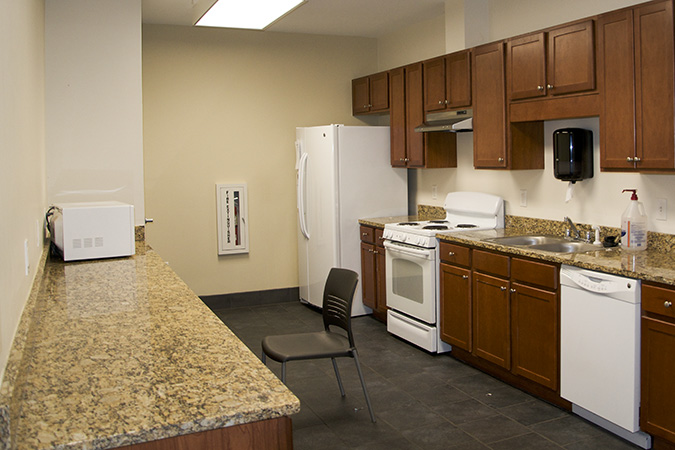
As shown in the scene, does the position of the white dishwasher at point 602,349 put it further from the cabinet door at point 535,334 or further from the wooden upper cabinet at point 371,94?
the wooden upper cabinet at point 371,94

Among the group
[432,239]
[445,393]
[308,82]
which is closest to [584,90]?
[432,239]

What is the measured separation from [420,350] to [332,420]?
1.38 m

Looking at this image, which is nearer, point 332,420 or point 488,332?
point 332,420

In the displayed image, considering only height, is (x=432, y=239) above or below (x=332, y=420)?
above

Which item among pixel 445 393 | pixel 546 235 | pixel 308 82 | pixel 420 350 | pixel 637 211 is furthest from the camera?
pixel 308 82

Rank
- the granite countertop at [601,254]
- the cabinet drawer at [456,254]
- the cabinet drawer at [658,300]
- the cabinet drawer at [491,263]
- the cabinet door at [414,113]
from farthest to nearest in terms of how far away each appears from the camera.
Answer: the cabinet door at [414,113] → the cabinet drawer at [456,254] → the cabinet drawer at [491,263] → the granite countertop at [601,254] → the cabinet drawer at [658,300]

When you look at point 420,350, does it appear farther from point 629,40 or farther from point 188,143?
point 188,143

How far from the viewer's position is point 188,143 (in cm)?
595

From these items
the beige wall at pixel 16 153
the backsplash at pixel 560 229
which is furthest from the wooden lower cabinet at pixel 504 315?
the beige wall at pixel 16 153

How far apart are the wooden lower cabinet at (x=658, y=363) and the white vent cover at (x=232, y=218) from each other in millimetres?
4056

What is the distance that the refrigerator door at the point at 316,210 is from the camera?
563 cm

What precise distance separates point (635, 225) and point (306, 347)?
6.22 ft

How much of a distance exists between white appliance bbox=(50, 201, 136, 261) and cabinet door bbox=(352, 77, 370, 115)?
3.07 m

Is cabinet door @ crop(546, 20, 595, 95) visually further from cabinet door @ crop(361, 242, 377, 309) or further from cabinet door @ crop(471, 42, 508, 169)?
cabinet door @ crop(361, 242, 377, 309)
